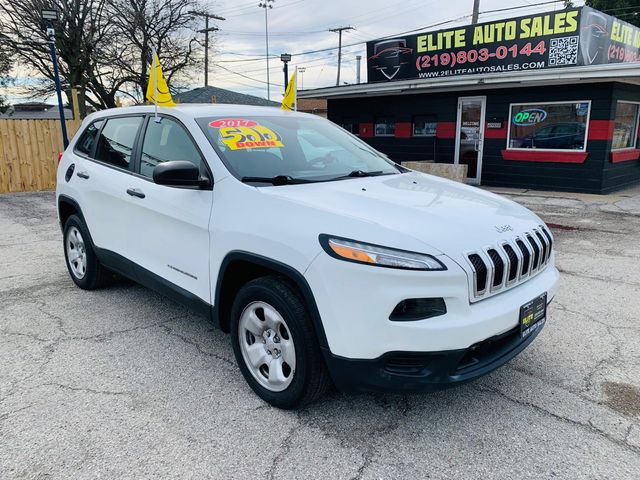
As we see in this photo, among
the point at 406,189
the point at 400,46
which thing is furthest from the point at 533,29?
the point at 406,189

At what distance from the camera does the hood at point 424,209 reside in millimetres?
2500

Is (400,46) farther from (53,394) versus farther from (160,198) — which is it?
(53,394)

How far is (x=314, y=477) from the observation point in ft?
7.75

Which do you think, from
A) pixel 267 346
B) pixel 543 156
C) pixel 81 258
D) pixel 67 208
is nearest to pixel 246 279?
pixel 267 346

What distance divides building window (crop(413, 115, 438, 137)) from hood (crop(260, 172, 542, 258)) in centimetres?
1143

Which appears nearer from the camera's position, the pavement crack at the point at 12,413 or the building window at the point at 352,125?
the pavement crack at the point at 12,413

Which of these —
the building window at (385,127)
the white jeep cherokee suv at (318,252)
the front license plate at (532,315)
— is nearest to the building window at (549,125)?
the building window at (385,127)

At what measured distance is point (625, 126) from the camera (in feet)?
40.9

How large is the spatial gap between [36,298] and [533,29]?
12.4 meters

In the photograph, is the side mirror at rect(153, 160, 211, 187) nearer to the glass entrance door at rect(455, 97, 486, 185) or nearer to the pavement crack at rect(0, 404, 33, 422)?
the pavement crack at rect(0, 404, 33, 422)

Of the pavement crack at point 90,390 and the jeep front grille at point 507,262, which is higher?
the jeep front grille at point 507,262

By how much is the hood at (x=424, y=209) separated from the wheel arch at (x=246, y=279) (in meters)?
0.33

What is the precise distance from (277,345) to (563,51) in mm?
12161

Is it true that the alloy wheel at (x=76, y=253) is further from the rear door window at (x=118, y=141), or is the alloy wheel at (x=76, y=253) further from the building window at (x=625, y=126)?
the building window at (x=625, y=126)
